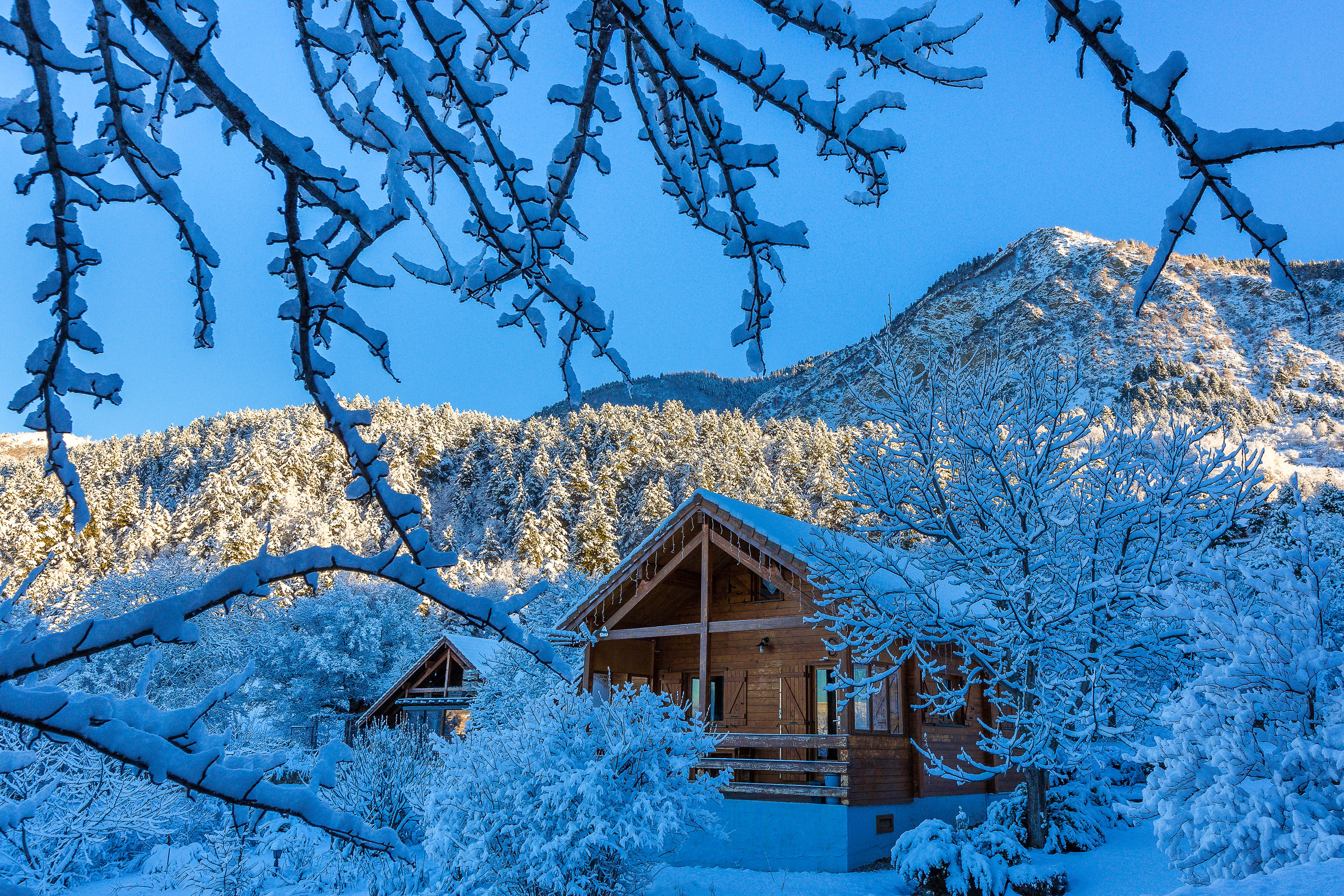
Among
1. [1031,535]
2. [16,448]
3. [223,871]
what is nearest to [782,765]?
[1031,535]

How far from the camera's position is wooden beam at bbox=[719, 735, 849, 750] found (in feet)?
39.2

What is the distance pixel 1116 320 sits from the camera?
403 ft

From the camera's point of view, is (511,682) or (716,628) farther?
(511,682)

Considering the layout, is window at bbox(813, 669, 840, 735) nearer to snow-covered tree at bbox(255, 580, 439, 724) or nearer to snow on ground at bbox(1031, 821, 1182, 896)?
snow on ground at bbox(1031, 821, 1182, 896)

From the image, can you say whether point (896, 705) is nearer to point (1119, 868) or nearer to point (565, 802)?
point (1119, 868)

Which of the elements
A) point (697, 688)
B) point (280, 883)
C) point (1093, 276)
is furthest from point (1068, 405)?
point (1093, 276)

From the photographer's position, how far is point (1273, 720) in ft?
19.9

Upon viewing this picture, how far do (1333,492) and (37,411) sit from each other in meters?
44.8

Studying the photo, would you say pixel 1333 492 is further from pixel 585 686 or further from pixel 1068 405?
pixel 585 686

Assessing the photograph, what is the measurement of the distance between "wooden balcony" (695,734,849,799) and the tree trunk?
2595mm

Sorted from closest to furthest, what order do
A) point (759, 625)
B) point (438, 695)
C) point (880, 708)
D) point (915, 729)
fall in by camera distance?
1. point (759, 625)
2. point (915, 729)
3. point (880, 708)
4. point (438, 695)

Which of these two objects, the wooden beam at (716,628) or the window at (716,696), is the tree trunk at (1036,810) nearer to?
the wooden beam at (716,628)

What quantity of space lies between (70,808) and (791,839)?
9889 mm

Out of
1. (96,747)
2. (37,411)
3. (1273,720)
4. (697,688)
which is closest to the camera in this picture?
(96,747)
